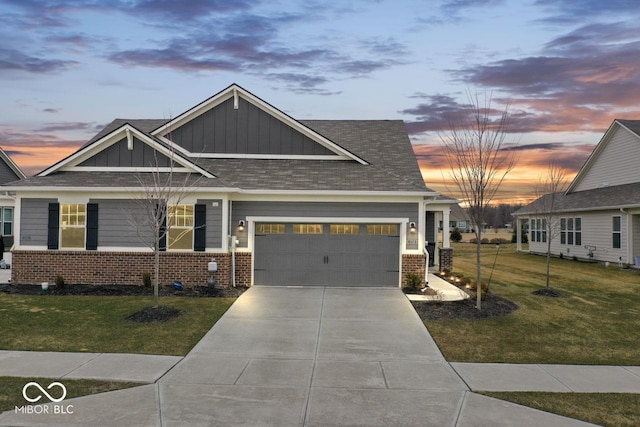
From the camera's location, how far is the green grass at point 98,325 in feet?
31.4

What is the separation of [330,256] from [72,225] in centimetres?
874

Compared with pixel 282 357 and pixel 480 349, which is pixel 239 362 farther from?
pixel 480 349

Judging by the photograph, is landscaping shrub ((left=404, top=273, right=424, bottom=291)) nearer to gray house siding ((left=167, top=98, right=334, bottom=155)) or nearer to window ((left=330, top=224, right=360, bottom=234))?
window ((left=330, top=224, right=360, bottom=234))

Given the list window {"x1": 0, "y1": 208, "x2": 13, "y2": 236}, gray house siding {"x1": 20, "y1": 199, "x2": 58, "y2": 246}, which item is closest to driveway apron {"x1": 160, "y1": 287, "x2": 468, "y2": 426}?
gray house siding {"x1": 20, "y1": 199, "x2": 58, "y2": 246}

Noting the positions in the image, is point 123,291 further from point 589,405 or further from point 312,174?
point 589,405

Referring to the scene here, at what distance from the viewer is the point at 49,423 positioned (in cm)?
616

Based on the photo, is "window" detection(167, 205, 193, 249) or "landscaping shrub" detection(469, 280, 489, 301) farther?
"window" detection(167, 205, 193, 249)

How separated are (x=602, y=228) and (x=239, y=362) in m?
24.2

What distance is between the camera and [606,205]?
24625 mm

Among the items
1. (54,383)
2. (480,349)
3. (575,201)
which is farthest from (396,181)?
(575,201)

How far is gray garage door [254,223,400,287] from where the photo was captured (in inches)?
633

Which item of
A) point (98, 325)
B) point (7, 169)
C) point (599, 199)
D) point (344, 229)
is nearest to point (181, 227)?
point (98, 325)

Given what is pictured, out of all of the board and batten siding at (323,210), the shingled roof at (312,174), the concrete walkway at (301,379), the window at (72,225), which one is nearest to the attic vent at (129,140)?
the shingled roof at (312,174)

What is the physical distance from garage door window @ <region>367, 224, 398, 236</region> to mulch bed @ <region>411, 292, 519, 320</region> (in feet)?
10.3
